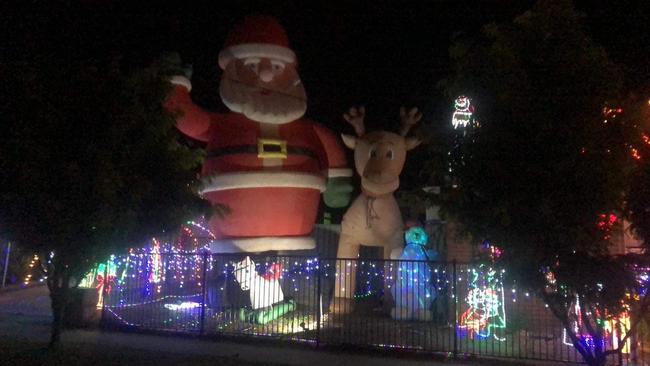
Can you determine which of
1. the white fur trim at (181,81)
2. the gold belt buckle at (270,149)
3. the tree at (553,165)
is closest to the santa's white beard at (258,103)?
the gold belt buckle at (270,149)

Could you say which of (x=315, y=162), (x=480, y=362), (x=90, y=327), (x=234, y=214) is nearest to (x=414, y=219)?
(x=315, y=162)

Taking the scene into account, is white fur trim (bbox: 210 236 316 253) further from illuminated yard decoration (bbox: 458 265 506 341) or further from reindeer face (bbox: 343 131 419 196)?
illuminated yard decoration (bbox: 458 265 506 341)

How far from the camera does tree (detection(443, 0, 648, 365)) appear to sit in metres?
5.60

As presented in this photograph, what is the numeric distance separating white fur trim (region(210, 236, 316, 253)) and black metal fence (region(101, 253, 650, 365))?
439 millimetres

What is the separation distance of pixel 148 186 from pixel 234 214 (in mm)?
4202

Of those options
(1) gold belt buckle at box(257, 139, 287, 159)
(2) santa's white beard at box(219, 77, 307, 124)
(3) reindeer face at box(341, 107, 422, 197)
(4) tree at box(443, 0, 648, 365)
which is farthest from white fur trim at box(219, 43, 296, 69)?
(4) tree at box(443, 0, 648, 365)

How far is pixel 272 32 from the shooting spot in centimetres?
1199

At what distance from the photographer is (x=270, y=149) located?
1174cm

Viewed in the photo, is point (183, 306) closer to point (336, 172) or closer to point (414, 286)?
point (336, 172)

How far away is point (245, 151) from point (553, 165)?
7.16m

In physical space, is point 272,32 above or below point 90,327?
above

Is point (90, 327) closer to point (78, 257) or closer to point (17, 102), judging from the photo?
point (78, 257)

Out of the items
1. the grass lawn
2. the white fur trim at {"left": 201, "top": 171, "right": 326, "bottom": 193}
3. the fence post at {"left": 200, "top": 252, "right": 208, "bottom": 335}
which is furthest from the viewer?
the white fur trim at {"left": 201, "top": 171, "right": 326, "bottom": 193}

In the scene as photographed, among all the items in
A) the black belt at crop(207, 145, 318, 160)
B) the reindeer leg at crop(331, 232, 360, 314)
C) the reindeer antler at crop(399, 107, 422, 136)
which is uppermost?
the reindeer antler at crop(399, 107, 422, 136)
